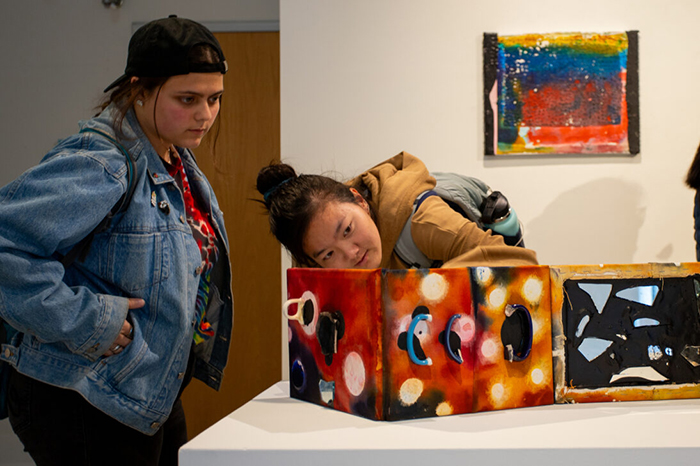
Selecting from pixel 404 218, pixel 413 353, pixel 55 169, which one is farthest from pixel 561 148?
pixel 55 169

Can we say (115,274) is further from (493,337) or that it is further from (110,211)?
(493,337)

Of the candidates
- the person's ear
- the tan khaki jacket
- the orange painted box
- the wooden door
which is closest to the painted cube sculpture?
the orange painted box

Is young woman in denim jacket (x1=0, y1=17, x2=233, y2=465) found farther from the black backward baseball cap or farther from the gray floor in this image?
the gray floor

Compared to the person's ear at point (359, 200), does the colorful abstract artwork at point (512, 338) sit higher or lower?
lower

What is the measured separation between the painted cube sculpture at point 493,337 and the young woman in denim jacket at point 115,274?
0.29 meters

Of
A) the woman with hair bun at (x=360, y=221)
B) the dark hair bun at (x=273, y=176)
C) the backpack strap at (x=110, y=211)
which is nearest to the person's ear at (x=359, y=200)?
the woman with hair bun at (x=360, y=221)

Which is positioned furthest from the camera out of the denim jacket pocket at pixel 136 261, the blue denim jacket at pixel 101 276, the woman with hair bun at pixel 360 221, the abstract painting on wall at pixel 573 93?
the abstract painting on wall at pixel 573 93

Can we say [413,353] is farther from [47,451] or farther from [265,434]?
[47,451]

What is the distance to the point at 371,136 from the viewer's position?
2385mm

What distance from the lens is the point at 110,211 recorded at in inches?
40.2

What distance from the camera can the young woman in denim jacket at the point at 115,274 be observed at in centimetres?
93

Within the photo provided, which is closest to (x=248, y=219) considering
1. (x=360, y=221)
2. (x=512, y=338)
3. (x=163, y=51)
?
(x=360, y=221)

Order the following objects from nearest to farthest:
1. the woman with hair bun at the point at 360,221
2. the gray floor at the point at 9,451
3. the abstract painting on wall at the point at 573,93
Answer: the woman with hair bun at the point at 360,221
the abstract painting on wall at the point at 573,93
the gray floor at the point at 9,451

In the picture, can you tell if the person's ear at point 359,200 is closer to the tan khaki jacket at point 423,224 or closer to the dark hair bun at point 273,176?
the tan khaki jacket at point 423,224
